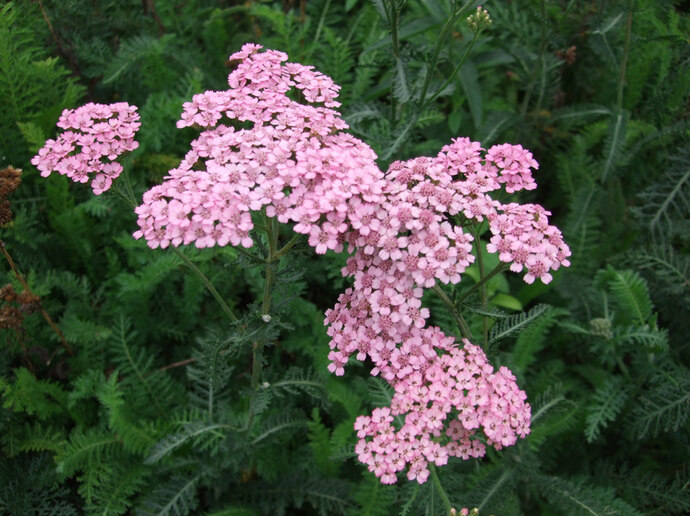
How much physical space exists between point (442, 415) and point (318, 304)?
179cm

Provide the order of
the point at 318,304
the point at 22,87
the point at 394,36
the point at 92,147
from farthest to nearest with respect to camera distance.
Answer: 1. the point at 318,304
2. the point at 22,87
3. the point at 394,36
4. the point at 92,147

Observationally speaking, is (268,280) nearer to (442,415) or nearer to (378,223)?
(378,223)

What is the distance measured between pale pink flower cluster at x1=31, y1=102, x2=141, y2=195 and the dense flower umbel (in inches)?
9.6

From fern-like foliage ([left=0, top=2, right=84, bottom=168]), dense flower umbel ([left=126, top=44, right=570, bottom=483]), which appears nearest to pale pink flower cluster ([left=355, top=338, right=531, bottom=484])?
dense flower umbel ([left=126, top=44, right=570, bottom=483])

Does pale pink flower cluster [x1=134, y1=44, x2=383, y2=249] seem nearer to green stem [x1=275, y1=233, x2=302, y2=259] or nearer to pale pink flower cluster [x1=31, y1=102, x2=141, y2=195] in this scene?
green stem [x1=275, y1=233, x2=302, y2=259]

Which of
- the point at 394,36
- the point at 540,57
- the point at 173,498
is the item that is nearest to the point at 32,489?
the point at 173,498

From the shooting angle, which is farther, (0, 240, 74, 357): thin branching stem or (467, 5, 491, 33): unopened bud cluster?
(0, 240, 74, 357): thin branching stem

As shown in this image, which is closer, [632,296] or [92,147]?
[92,147]

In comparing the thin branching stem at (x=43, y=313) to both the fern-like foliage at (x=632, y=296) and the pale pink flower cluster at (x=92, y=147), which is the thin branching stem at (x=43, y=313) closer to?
the pale pink flower cluster at (x=92, y=147)

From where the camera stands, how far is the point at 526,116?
3855 mm

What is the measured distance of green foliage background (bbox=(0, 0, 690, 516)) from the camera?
2.60 metres

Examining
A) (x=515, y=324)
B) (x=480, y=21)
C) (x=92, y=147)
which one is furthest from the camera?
(x=480, y=21)

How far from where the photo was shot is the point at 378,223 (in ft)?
5.86

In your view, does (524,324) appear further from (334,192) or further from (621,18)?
(621,18)
